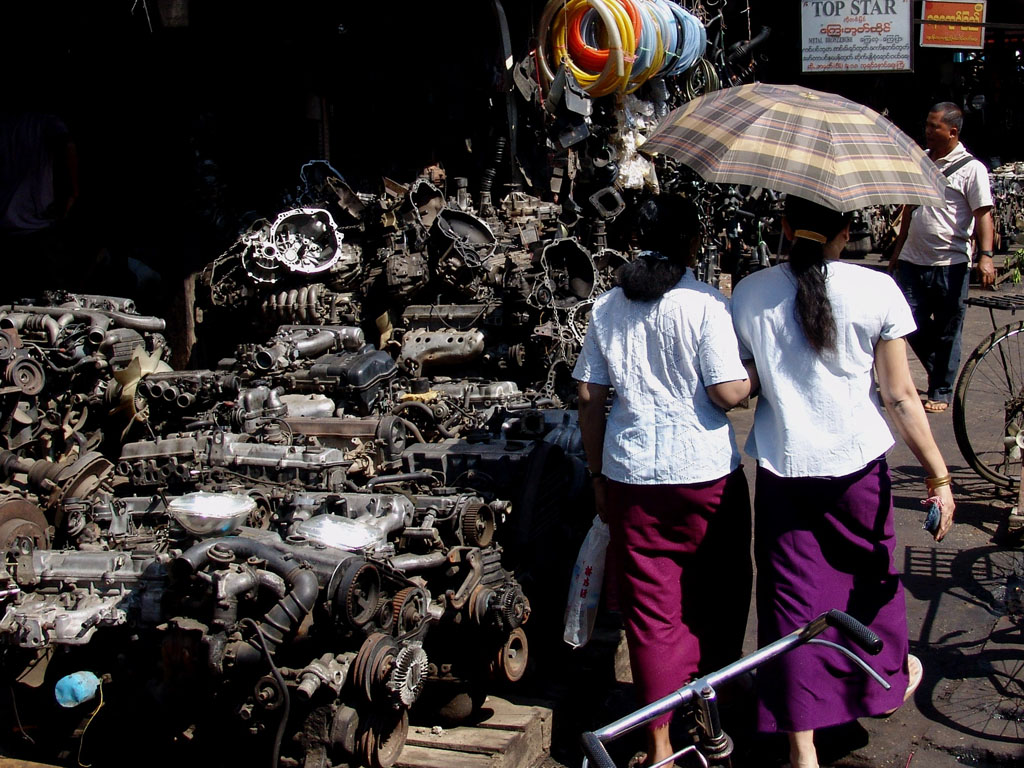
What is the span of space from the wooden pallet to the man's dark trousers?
3.41 metres

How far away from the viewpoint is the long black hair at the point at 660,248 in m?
3.25

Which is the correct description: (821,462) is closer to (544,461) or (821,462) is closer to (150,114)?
(544,461)

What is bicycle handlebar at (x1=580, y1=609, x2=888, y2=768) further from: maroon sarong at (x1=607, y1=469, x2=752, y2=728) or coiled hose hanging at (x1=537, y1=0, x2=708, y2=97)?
coiled hose hanging at (x1=537, y1=0, x2=708, y2=97)

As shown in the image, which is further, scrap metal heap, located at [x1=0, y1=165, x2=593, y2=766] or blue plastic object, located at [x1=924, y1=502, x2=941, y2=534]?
scrap metal heap, located at [x1=0, y1=165, x2=593, y2=766]

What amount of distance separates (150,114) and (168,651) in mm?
6268

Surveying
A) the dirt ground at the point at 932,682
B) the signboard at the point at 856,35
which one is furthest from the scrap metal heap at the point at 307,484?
the signboard at the point at 856,35

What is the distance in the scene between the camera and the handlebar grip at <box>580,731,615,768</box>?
6.36 feet

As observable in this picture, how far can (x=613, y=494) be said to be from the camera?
11.2 ft

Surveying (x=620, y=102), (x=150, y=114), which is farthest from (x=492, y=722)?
(x=620, y=102)

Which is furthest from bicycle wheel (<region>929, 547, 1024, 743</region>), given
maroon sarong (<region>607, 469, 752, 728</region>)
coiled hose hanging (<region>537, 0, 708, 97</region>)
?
coiled hose hanging (<region>537, 0, 708, 97</region>)

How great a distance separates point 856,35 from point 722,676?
13.3m

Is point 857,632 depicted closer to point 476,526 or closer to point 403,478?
point 476,526

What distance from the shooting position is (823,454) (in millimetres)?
3146

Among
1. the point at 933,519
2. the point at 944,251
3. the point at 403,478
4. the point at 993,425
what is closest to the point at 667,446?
the point at 933,519
